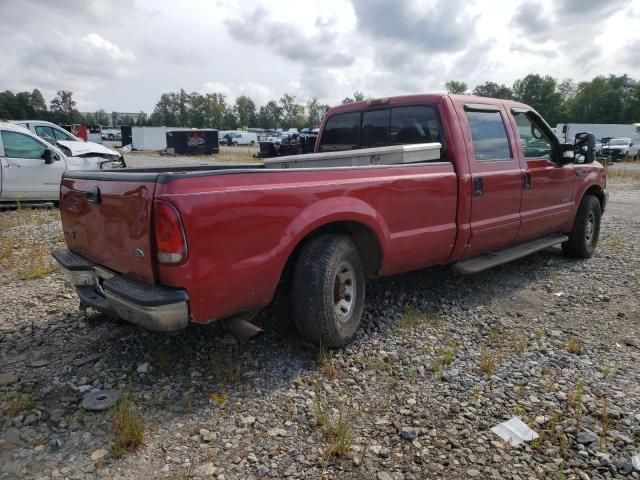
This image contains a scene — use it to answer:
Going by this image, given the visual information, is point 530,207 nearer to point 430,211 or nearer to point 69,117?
point 430,211

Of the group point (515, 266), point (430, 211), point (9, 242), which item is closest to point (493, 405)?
point (430, 211)

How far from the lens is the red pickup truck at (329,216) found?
2.66 meters

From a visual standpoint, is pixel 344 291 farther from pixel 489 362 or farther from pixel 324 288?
pixel 489 362

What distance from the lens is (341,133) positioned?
5.21 metres

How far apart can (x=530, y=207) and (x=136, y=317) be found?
4107 millimetres

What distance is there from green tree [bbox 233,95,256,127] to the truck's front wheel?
11457 cm

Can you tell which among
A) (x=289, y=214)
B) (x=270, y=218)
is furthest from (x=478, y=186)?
(x=270, y=218)

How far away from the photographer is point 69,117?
89875mm

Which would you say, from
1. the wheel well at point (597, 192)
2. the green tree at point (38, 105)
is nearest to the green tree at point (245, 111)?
the green tree at point (38, 105)

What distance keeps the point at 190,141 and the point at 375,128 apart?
32261 millimetres

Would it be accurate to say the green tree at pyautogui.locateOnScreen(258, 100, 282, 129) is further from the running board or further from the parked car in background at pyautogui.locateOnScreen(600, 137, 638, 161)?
the running board

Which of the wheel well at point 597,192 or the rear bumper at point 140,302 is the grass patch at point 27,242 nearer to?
the rear bumper at point 140,302

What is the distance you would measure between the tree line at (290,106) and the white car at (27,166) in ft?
259

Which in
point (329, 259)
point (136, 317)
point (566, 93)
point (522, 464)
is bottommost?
point (522, 464)
